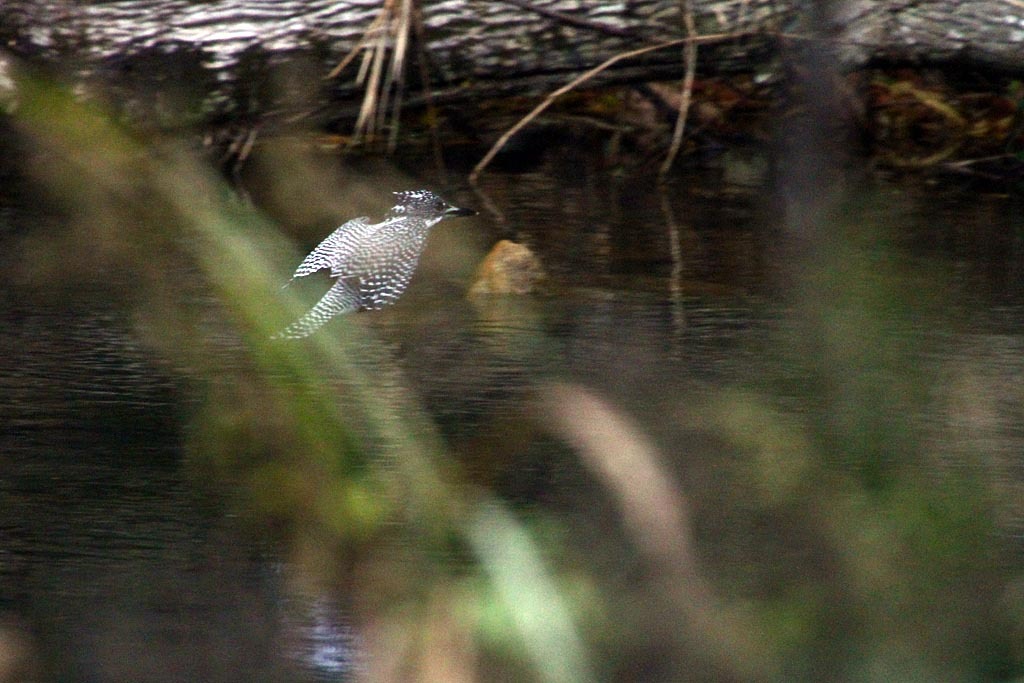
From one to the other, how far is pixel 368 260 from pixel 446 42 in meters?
1.92

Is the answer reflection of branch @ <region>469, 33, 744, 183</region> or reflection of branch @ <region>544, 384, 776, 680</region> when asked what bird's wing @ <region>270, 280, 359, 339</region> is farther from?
reflection of branch @ <region>469, 33, 744, 183</region>

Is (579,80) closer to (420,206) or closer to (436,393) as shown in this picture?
(420,206)

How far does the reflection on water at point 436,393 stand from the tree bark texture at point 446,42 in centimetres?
66

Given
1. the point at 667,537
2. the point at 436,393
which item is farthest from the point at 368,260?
the point at 667,537

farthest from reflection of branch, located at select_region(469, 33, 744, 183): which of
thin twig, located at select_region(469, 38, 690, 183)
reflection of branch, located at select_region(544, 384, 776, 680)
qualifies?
reflection of branch, located at select_region(544, 384, 776, 680)

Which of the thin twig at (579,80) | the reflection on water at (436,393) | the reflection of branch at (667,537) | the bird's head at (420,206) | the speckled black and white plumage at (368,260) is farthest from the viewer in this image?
the thin twig at (579,80)

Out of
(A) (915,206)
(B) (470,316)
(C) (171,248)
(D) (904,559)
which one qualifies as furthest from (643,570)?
→ (A) (915,206)

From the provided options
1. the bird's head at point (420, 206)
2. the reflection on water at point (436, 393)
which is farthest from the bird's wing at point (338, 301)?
the bird's head at point (420, 206)

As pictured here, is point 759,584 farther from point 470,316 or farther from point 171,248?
point 171,248

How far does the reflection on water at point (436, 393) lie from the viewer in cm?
227

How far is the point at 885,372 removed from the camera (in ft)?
10.5

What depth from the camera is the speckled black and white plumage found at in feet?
12.4

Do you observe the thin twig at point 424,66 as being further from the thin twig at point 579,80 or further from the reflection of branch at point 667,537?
the reflection of branch at point 667,537

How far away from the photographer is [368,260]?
384cm
